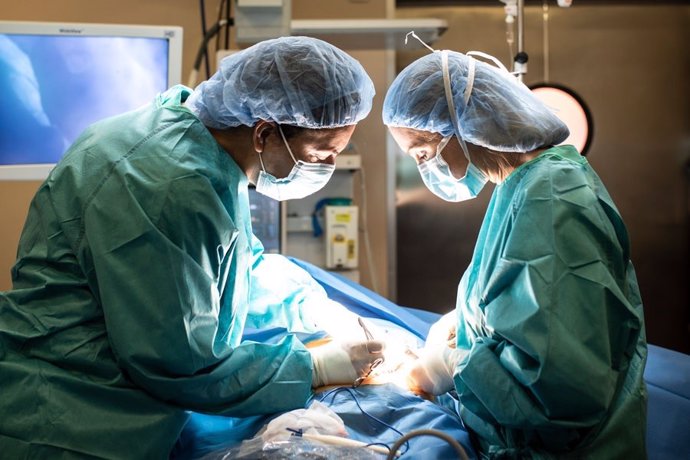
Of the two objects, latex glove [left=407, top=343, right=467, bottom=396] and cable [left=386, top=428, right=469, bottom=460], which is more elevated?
latex glove [left=407, top=343, right=467, bottom=396]

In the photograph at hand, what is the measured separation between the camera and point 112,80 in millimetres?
2096

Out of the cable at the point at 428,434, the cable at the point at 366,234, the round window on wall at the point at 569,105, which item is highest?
the round window on wall at the point at 569,105

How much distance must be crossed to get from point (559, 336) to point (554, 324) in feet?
0.07

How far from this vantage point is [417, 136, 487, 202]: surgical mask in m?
1.59

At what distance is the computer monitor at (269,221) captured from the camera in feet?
8.03

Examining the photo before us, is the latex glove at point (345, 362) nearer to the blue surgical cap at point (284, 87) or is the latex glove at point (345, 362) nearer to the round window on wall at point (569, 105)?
the blue surgical cap at point (284, 87)

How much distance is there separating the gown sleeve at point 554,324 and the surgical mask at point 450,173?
250mm

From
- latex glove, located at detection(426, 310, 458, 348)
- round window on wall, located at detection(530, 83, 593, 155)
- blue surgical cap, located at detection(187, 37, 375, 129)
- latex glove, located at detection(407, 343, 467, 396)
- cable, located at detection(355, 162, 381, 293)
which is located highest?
round window on wall, located at detection(530, 83, 593, 155)

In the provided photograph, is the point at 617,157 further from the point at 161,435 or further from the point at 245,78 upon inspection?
the point at 161,435

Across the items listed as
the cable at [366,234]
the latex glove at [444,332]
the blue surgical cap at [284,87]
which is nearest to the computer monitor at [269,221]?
the cable at [366,234]

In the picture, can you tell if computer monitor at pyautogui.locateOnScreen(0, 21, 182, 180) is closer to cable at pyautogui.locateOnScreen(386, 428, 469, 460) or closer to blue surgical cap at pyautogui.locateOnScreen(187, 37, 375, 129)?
blue surgical cap at pyautogui.locateOnScreen(187, 37, 375, 129)

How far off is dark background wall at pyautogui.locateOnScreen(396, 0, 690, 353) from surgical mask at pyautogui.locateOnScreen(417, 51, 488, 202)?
132 cm

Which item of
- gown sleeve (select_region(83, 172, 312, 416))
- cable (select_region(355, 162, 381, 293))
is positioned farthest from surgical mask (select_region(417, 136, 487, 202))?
cable (select_region(355, 162, 381, 293))

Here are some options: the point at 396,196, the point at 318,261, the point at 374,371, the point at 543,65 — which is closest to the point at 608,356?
the point at 374,371
